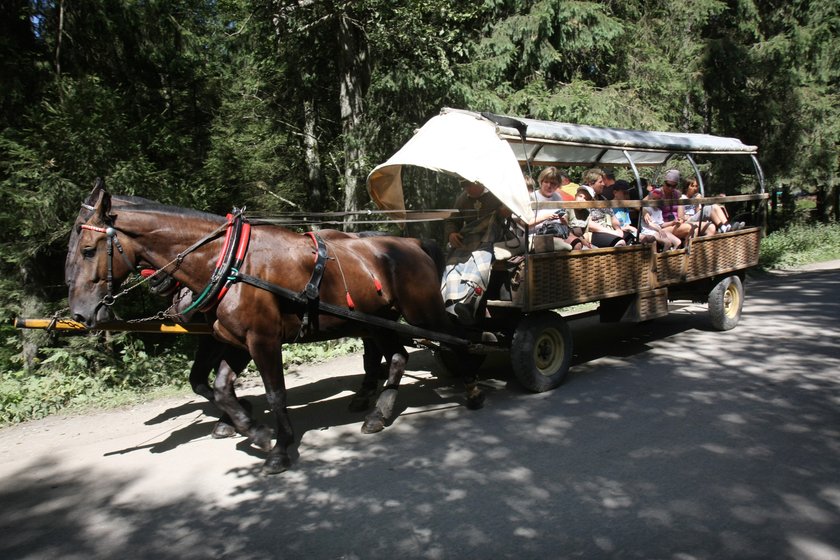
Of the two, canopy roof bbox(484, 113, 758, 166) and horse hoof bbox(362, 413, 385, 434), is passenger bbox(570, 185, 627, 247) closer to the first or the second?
canopy roof bbox(484, 113, 758, 166)

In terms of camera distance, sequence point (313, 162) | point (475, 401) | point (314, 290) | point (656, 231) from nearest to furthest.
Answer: point (314, 290)
point (475, 401)
point (656, 231)
point (313, 162)

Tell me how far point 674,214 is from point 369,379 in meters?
4.96

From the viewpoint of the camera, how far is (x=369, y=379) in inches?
250

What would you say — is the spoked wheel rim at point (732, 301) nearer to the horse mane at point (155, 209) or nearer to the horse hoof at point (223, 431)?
the horse hoof at point (223, 431)

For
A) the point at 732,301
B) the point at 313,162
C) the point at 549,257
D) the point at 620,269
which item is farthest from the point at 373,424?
the point at 313,162

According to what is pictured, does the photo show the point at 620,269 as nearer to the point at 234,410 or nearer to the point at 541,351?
the point at 541,351

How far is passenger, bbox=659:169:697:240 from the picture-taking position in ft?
27.0

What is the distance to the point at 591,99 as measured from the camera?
1262cm

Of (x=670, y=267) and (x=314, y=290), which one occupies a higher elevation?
(x=314, y=290)

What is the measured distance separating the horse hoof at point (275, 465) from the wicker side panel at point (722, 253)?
18.8 ft

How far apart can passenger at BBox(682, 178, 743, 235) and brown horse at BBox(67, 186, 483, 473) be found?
199 inches

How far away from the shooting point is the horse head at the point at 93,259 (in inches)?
177

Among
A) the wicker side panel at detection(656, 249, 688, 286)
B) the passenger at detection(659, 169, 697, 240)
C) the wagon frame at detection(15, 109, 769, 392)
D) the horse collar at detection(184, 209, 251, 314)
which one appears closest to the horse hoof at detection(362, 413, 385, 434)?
the wagon frame at detection(15, 109, 769, 392)

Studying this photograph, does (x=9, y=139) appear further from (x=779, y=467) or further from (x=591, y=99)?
Result: (x=591, y=99)
